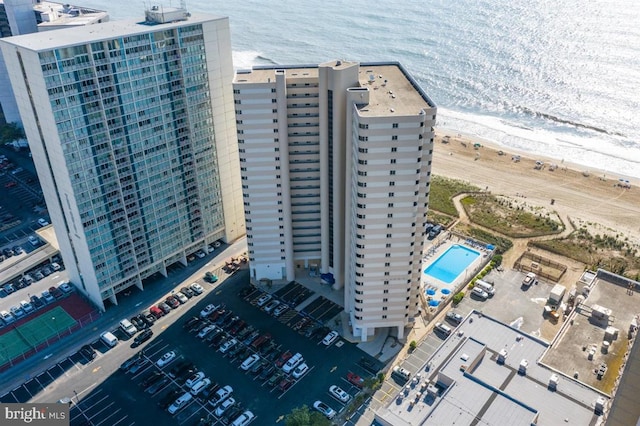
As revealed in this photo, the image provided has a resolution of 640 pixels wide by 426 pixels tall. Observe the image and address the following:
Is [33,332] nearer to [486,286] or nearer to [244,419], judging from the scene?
[244,419]

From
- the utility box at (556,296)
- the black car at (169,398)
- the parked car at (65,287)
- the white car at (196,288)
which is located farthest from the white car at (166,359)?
the utility box at (556,296)

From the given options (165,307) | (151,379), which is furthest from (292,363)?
(165,307)

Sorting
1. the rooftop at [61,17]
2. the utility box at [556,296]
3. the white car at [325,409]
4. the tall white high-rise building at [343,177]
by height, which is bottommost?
the white car at [325,409]

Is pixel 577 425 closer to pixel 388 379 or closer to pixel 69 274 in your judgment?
pixel 388 379

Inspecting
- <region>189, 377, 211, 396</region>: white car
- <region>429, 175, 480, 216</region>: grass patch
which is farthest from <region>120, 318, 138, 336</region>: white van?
<region>429, 175, 480, 216</region>: grass patch

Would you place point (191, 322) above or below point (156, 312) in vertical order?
below

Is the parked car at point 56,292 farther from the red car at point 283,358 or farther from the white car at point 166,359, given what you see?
the red car at point 283,358

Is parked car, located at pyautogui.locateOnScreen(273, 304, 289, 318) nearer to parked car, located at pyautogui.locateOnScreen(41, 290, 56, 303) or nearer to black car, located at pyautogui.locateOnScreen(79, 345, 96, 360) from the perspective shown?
black car, located at pyautogui.locateOnScreen(79, 345, 96, 360)
